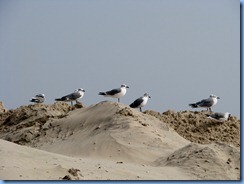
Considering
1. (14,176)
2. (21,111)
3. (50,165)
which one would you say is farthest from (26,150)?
(21,111)

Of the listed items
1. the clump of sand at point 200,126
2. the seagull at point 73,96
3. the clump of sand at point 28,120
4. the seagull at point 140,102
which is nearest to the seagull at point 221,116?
the clump of sand at point 200,126

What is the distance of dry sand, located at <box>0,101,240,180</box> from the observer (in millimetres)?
8484

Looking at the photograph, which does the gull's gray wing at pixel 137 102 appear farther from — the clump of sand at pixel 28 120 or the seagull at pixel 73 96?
the seagull at pixel 73 96

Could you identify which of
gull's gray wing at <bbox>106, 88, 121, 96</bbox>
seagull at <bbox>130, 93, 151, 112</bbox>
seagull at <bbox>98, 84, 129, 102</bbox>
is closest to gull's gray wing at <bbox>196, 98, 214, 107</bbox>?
seagull at <bbox>130, 93, 151, 112</bbox>

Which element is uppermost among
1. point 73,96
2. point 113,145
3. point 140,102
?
point 73,96

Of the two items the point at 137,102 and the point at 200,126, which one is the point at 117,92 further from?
the point at 200,126

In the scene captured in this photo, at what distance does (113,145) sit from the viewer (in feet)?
37.0

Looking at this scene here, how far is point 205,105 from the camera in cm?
1591

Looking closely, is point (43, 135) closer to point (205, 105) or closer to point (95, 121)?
point (95, 121)

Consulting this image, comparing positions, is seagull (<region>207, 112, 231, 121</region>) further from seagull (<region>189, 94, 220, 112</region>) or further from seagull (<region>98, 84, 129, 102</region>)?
seagull (<region>98, 84, 129, 102</region>)

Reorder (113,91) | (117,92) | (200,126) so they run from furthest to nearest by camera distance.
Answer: (113,91), (117,92), (200,126)

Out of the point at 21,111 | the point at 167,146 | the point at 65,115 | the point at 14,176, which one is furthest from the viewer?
the point at 21,111

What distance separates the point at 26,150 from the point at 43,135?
3861 mm

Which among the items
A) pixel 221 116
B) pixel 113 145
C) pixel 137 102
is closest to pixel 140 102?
pixel 137 102
